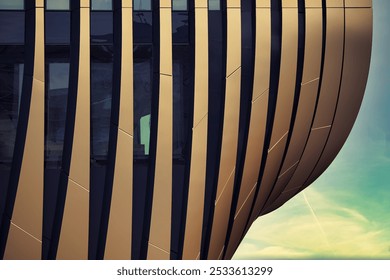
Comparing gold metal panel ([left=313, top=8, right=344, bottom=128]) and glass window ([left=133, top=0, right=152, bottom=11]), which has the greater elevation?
glass window ([left=133, top=0, right=152, bottom=11])

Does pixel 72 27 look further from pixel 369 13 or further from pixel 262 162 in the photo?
pixel 369 13

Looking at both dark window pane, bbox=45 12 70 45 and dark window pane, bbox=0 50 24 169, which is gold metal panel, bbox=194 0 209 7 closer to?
dark window pane, bbox=45 12 70 45

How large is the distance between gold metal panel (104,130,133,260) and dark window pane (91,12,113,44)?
6.14 ft

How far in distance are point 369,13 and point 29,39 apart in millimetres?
6833

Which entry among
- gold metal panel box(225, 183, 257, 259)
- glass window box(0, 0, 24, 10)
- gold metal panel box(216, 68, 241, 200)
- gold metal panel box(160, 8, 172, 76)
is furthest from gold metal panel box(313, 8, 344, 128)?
glass window box(0, 0, 24, 10)

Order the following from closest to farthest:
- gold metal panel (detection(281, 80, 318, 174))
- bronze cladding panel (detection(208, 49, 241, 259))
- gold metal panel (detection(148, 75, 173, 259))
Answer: gold metal panel (detection(148, 75, 173, 259)), bronze cladding panel (detection(208, 49, 241, 259)), gold metal panel (detection(281, 80, 318, 174))

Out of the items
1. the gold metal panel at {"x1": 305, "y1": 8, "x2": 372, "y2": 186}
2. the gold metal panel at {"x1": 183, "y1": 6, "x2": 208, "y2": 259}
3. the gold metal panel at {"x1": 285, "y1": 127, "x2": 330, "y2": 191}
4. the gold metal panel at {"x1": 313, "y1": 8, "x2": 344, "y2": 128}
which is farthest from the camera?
the gold metal panel at {"x1": 285, "y1": 127, "x2": 330, "y2": 191}

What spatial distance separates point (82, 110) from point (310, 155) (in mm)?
5856

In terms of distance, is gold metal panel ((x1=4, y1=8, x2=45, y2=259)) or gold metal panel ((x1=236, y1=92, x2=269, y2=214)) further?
gold metal panel ((x1=236, y1=92, x2=269, y2=214))

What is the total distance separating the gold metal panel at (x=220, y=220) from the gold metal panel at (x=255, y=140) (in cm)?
36

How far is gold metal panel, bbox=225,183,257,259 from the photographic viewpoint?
568 inches

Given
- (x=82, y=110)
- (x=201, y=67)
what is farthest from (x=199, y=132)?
(x=82, y=110)

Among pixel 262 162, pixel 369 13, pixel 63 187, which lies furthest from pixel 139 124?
pixel 369 13

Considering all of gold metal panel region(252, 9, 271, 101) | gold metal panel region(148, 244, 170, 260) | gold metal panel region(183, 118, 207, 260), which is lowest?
gold metal panel region(148, 244, 170, 260)
